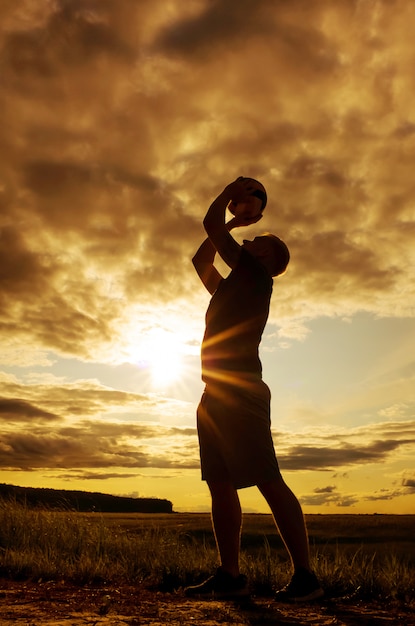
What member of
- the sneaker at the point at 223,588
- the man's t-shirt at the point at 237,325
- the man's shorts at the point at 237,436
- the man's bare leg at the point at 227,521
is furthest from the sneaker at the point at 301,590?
the man's t-shirt at the point at 237,325

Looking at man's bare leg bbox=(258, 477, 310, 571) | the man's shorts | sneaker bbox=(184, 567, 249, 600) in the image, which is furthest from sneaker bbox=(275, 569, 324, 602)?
the man's shorts

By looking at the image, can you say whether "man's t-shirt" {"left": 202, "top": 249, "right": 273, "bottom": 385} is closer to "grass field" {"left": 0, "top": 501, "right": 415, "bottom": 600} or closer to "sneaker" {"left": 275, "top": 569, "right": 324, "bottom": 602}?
"sneaker" {"left": 275, "top": 569, "right": 324, "bottom": 602}

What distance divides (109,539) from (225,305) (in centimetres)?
389

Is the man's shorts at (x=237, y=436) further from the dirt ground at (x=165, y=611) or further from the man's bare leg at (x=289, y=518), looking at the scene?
the dirt ground at (x=165, y=611)

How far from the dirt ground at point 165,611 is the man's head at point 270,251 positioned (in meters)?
2.25

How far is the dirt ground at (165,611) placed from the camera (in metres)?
3.45

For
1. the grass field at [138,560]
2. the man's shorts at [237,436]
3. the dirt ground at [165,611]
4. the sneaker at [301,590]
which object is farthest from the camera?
the grass field at [138,560]

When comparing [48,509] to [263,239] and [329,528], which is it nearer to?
[263,239]

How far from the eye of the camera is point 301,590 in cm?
402

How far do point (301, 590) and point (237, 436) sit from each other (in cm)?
103

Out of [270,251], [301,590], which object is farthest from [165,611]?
[270,251]

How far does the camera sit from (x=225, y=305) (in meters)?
4.45

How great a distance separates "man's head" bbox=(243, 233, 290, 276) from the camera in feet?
15.2

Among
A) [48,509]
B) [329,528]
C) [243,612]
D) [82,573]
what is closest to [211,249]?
[243,612]
